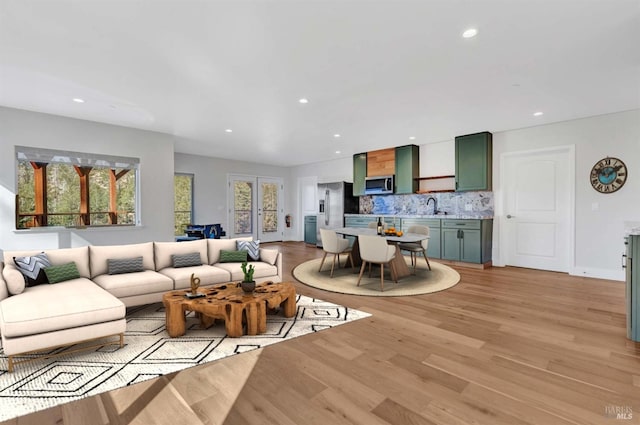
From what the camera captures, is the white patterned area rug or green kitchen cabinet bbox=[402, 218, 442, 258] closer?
the white patterned area rug

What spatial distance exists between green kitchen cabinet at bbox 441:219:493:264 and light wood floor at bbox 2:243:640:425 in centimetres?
252

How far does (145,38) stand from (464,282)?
493 cm

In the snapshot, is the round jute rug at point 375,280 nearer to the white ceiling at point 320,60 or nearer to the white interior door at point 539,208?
the white interior door at point 539,208

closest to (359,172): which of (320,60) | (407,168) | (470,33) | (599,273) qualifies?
(407,168)

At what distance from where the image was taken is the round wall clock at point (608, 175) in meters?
4.80

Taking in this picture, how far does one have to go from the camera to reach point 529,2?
7.43 feet

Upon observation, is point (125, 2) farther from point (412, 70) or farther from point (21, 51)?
point (412, 70)

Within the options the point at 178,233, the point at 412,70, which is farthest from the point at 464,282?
the point at 178,233

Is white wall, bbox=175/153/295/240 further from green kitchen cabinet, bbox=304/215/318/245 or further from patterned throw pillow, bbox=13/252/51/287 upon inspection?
patterned throw pillow, bbox=13/252/51/287

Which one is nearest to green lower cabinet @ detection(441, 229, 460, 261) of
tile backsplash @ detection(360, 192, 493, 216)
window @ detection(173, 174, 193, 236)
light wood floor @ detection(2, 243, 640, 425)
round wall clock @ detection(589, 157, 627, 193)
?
tile backsplash @ detection(360, 192, 493, 216)

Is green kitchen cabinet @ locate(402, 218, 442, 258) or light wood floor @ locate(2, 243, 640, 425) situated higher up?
green kitchen cabinet @ locate(402, 218, 442, 258)

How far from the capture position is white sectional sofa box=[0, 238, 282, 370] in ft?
7.29

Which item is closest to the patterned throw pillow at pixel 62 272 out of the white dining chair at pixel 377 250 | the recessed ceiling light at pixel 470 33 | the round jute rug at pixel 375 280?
the round jute rug at pixel 375 280

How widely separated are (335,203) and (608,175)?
18.3 feet
